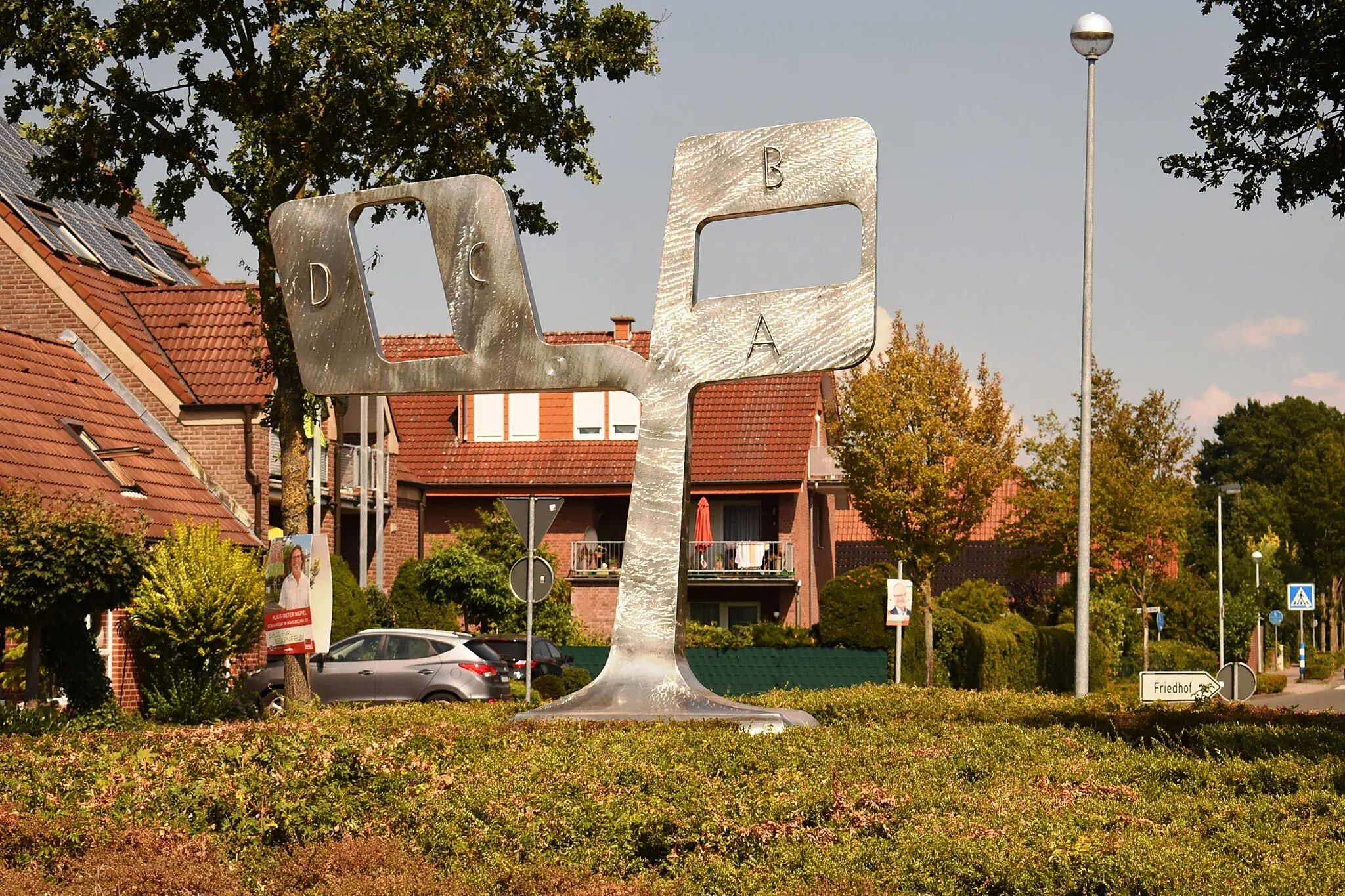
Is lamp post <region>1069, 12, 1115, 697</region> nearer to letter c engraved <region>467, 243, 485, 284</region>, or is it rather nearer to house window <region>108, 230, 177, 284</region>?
letter c engraved <region>467, 243, 485, 284</region>

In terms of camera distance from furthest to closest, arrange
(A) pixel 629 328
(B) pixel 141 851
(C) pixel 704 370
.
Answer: (A) pixel 629 328
(C) pixel 704 370
(B) pixel 141 851

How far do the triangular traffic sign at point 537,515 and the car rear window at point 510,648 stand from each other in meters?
7.34

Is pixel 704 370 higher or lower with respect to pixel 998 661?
higher

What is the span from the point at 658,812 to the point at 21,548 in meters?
10.8

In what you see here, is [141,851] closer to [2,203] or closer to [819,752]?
[819,752]

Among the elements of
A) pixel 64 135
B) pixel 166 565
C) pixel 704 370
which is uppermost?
pixel 64 135

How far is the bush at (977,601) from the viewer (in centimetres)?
3988

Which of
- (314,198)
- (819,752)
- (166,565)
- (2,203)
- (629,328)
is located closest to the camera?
(819,752)

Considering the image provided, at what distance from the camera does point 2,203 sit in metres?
27.9

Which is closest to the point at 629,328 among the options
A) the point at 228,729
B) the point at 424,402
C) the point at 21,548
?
the point at 424,402

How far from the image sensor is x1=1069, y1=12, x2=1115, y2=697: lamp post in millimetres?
23219

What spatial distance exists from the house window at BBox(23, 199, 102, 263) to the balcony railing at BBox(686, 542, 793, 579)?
53.9 ft

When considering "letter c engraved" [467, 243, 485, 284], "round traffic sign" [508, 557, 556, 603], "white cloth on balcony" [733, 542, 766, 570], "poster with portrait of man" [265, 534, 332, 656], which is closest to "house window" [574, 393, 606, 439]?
"white cloth on balcony" [733, 542, 766, 570]

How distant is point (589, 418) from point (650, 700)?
1189 inches
